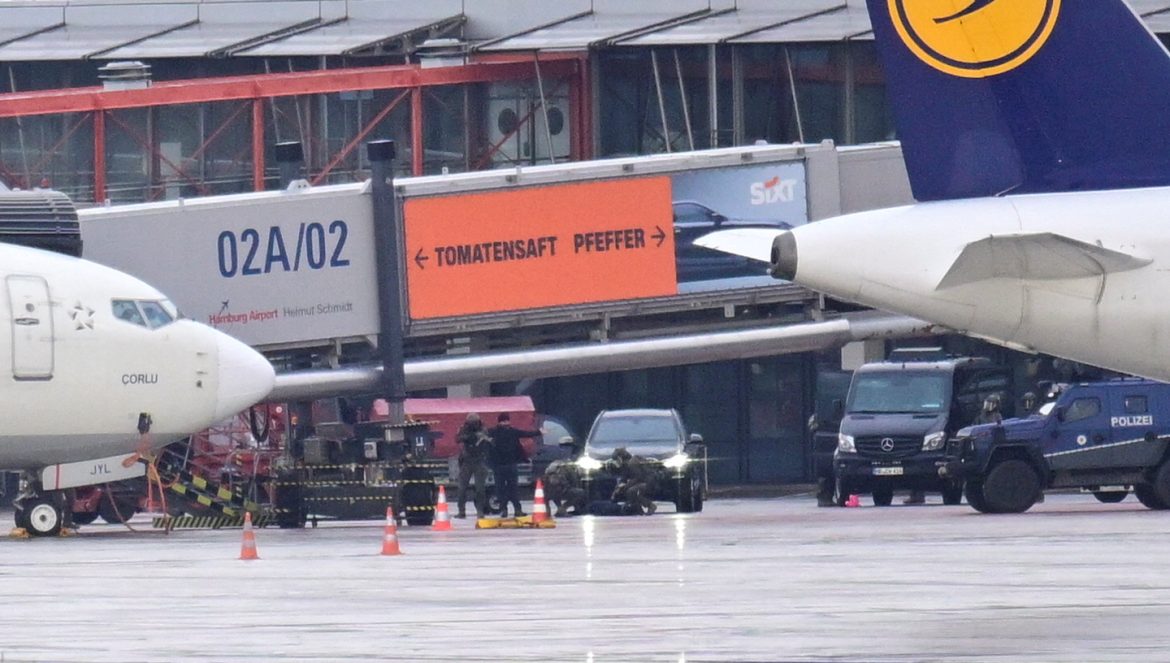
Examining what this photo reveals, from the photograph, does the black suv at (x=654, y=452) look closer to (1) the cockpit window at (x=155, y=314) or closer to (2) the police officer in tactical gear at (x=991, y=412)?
(2) the police officer in tactical gear at (x=991, y=412)

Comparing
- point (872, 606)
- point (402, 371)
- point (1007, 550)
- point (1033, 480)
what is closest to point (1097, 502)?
point (1033, 480)

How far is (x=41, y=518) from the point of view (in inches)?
1025

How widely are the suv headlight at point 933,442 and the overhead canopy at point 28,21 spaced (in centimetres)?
2513

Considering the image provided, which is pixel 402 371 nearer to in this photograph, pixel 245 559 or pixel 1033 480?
pixel 1033 480

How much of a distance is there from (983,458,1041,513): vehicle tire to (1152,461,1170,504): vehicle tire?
5.17ft

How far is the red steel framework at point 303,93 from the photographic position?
4238cm

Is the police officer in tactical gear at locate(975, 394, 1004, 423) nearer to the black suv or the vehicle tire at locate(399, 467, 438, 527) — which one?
the black suv

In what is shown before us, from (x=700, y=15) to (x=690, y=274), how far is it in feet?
38.4

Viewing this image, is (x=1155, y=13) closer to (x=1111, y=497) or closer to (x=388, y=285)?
(x=1111, y=497)

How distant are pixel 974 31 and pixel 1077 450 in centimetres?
1524

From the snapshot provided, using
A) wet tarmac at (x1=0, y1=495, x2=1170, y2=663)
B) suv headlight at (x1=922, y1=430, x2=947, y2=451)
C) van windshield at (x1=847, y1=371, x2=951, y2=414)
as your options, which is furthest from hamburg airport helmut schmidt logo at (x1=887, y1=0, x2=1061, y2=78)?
van windshield at (x1=847, y1=371, x2=951, y2=414)

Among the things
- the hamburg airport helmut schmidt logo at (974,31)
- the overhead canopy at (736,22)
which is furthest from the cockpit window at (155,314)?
the overhead canopy at (736,22)

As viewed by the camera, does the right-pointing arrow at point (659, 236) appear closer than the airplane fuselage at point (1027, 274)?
No

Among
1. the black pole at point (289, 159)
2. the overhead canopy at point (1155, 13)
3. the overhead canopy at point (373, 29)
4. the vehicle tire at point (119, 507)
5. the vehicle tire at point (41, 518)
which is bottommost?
the vehicle tire at point (119, 507)
